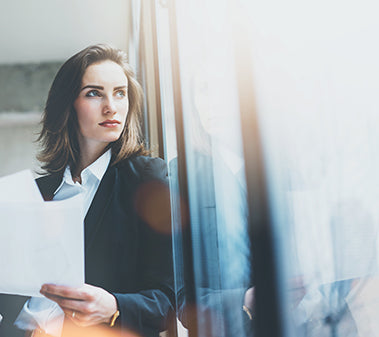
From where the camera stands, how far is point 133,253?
921 millimetres

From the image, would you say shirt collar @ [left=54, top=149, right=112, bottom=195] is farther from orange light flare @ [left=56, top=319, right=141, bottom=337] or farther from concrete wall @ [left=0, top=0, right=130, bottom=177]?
orange light flare @ [left=56, top=319, right=141, bottom=337]

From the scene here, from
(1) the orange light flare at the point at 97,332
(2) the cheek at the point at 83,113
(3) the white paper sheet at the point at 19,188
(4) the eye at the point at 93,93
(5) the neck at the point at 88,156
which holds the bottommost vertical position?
(1) the orange light flare at the point at 97,332

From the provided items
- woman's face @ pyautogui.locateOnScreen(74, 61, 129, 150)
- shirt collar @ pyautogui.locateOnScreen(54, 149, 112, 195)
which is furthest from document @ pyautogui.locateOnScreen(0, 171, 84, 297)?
woman's face @ pyautogui.locateOnScreen(74, 61, 129, 150)

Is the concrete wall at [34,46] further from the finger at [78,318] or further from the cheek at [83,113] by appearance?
the finger at [78,318]

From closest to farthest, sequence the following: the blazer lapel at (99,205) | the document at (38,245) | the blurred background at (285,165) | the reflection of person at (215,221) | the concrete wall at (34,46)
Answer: the blurred background at (285,165)
the reflection of person at (215,221)
the document at (38,245)
the blazer lapel at (99,205)
the concrete wall at (34,46)

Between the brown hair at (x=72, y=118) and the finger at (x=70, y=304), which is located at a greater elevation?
the brown hair at (x=72, y=118)

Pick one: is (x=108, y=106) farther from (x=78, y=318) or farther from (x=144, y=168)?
(x=78, y=318)

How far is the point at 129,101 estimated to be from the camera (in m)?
1.04

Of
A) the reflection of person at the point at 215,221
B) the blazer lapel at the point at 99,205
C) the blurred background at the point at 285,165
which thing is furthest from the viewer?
the blazer lapel at the point at 99,205

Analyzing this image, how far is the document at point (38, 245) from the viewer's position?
83 cm

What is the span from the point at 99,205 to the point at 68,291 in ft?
0.77

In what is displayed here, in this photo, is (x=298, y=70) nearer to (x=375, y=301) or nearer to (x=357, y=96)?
(x=357, y=96)

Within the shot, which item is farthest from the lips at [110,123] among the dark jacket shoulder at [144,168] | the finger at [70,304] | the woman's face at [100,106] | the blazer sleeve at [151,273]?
the finger at [70,304]

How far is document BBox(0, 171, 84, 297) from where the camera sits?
2.71 ft
